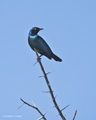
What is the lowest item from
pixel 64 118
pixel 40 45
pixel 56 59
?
pixel 64 118

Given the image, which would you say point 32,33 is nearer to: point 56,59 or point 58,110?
point 56,59

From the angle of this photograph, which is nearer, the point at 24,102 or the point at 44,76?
the point at 24,102

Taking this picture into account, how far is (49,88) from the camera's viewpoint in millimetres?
3072

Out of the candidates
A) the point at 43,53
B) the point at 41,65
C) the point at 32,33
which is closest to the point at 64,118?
the point at 41,65

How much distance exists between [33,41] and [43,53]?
1.01 metres

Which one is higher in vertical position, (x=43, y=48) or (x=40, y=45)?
(x=40, y=45)

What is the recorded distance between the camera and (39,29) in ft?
29.5

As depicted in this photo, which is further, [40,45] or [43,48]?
[40,45]

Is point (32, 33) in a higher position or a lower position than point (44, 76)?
higher

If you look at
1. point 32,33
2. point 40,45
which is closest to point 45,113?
point 40,45

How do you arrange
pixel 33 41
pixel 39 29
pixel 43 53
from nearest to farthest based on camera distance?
pixel 43 53 → pixel 33 41 → pixel 39 29

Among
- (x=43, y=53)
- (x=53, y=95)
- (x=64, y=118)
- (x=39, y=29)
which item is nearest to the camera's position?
(x=64, y=118)

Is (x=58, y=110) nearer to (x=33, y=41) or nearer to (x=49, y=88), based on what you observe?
(x=49, y=88)

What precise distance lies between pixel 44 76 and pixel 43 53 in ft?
14.4
